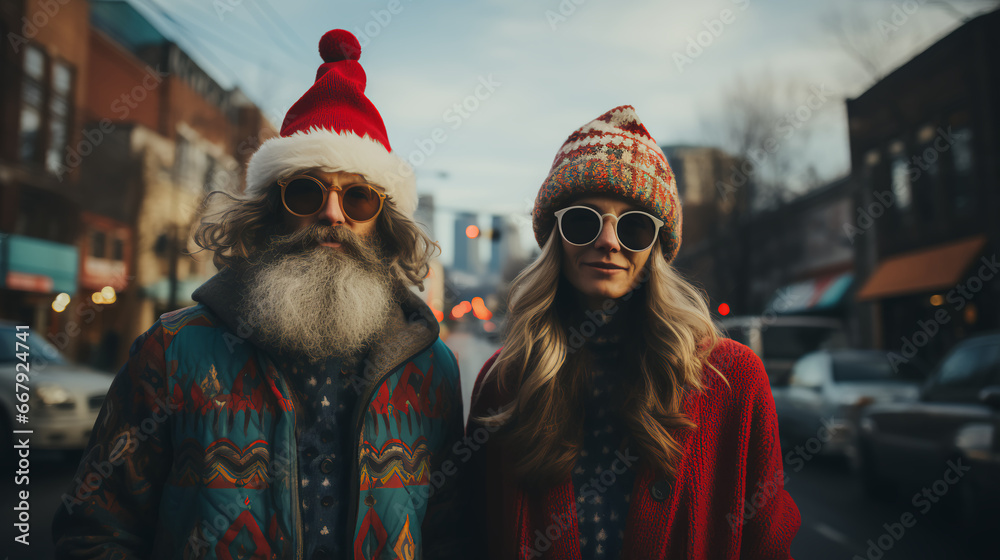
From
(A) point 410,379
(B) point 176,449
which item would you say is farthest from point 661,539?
(B) point 176,449

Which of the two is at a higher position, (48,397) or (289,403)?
(289,403)

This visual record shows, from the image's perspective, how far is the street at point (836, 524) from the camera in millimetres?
5215

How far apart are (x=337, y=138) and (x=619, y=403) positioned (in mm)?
1460

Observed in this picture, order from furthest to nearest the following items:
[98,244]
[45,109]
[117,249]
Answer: [117,249]
[98,244]
[45,109]

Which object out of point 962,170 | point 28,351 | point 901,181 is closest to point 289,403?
point 28,351

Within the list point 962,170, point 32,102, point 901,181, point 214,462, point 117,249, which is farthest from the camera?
point 901,181

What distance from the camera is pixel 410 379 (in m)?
2.25

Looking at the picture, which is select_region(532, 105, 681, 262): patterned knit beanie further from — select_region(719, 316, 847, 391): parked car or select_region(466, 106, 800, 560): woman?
select_region(719, 316, 847, 391): parked car

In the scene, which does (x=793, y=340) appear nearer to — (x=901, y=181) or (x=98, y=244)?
(x=901, y=181)

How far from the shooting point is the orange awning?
16.3m

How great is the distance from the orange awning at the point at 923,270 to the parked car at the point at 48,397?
1847 cm

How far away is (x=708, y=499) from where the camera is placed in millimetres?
2021

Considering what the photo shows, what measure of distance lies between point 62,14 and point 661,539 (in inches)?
827

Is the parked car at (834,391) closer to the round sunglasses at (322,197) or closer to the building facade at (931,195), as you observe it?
the round sunglasses at (322,197)
